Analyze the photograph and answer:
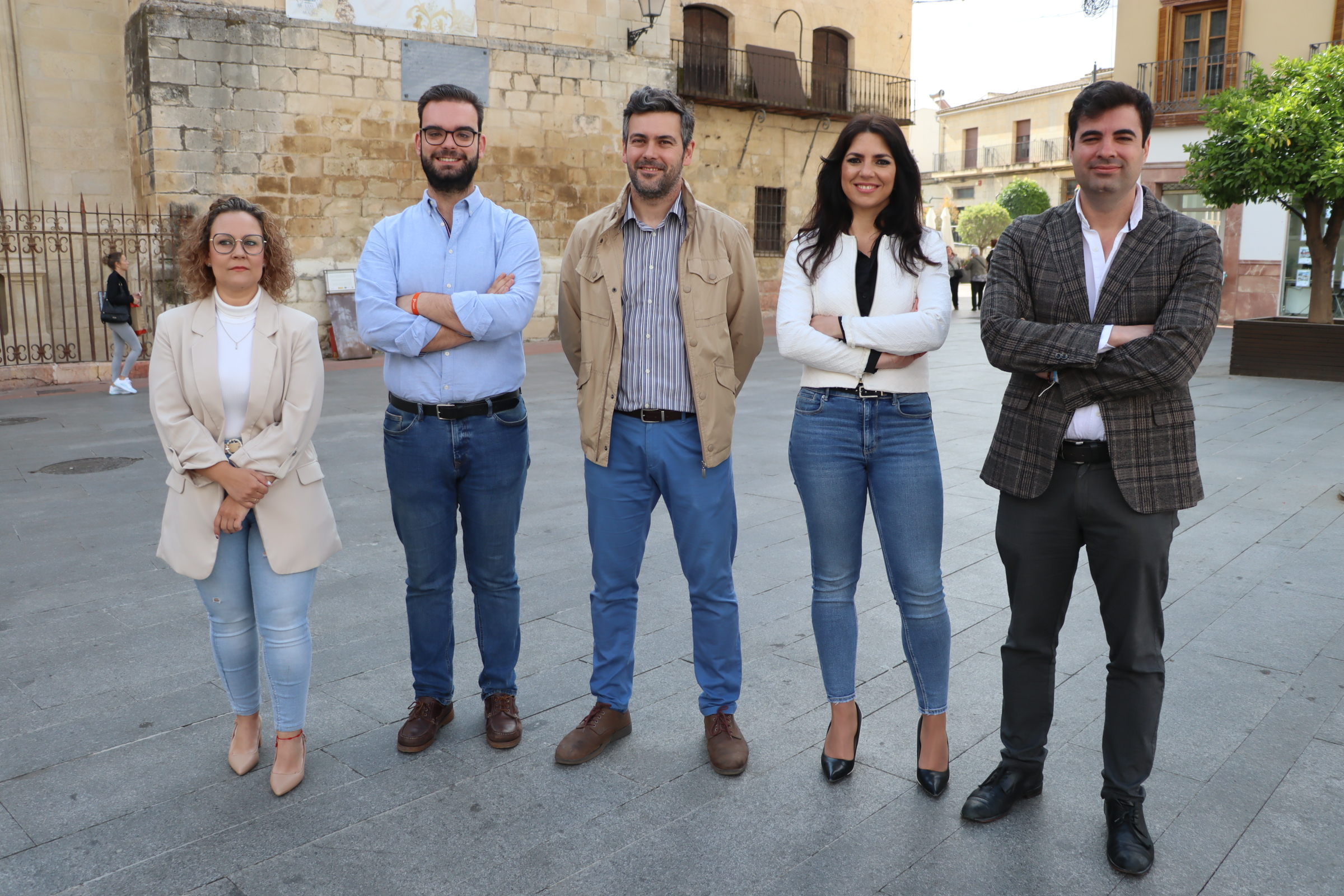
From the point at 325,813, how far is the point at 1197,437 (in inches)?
301

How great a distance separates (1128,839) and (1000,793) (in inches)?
13.4

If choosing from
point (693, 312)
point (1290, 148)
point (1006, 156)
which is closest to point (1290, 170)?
point (1290, 148)

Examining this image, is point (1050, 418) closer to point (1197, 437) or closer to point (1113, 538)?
point (1113, 538)

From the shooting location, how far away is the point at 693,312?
10.1ft

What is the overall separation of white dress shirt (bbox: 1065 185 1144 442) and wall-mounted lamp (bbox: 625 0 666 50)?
16686mm

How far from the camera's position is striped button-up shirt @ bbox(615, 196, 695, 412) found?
3.10 metres

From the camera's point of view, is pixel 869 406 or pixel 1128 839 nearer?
pixel 1128 839

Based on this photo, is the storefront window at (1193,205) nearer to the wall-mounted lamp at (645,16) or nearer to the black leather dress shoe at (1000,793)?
the wall-mounted lamp at (645,16)

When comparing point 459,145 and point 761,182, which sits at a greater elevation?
point 761,182

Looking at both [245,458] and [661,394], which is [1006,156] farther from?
[245,458]

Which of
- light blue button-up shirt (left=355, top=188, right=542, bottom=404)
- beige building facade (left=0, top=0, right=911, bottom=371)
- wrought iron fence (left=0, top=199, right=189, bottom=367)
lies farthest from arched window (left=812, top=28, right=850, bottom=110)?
light blue button-up shirt (left=355, top=188, right=542, bottom=404)

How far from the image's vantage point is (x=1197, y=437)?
8344 millimetres

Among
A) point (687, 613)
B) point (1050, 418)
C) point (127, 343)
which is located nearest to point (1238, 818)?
point (1050, 418)

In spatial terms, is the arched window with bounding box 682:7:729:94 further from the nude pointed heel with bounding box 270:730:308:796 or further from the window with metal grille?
the nude pointed heel with bounding box 270:730:308:796
